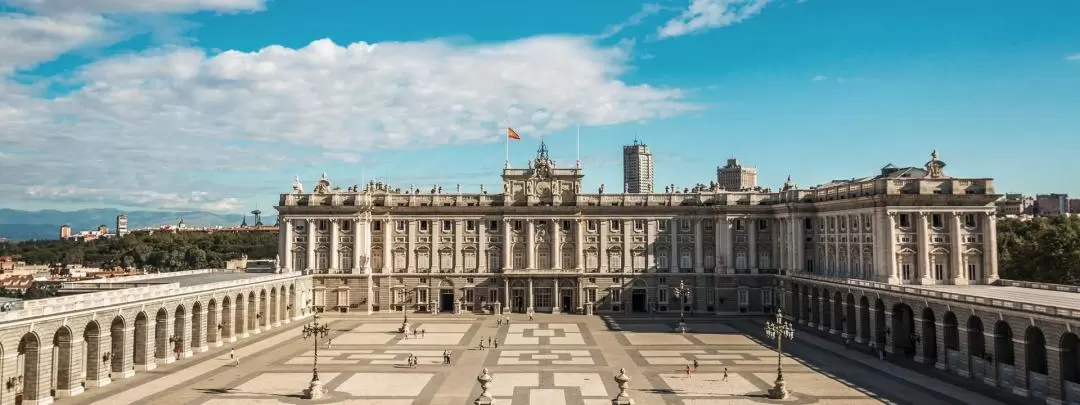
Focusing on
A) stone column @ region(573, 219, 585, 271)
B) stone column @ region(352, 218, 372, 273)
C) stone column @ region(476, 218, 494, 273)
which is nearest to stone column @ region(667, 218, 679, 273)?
stone column @ region(573, 219, 585, 271)

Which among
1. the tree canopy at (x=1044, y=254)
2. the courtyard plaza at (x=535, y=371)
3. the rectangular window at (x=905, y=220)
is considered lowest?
the courtyard plaza at (x=535, y=371)

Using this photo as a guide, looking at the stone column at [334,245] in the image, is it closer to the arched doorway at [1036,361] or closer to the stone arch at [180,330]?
the stone arch at [180,330]

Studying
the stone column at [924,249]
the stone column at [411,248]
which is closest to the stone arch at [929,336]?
the stone column at [924,249]

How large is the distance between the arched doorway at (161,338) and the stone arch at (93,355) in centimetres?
798

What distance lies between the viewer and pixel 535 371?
5631 cm

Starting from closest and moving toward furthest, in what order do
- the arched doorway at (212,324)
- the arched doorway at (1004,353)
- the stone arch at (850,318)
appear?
1. the arched doorway at (1004,353)
2. the arched doorway at (212,324)
3. the stone arch at (850,318)

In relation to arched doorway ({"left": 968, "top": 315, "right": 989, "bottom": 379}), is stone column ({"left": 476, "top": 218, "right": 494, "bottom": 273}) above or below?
above

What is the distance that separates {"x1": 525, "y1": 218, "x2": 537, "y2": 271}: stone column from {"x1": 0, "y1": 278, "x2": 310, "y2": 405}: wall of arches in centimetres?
3299

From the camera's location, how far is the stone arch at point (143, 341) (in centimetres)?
5509

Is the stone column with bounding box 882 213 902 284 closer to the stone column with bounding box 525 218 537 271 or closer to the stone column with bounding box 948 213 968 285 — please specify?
the stone column with bounding box 948 213 968 285

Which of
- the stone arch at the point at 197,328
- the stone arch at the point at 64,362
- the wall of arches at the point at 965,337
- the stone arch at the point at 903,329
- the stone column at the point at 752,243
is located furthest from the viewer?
the stone column at the point at 752,243

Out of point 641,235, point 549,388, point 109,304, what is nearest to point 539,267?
point 641,235

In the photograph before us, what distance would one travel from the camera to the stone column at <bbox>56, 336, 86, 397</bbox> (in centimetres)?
4610

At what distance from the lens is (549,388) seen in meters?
50.3
